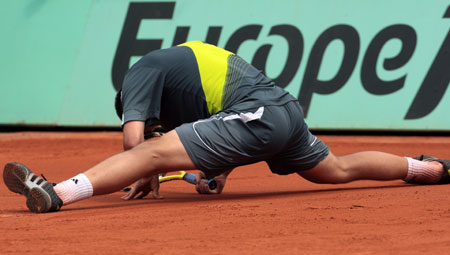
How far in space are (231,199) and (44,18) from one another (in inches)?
206

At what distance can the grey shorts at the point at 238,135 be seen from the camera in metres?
3.98

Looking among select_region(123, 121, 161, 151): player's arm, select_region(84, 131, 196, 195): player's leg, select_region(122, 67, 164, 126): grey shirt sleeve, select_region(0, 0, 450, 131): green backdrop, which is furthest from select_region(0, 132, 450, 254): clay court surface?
select_region(0, 0, 450, 131): green backdrop

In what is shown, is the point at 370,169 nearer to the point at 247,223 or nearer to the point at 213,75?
the point at 213,75

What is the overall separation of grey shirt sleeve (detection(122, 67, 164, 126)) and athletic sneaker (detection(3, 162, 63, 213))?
0.55 meters

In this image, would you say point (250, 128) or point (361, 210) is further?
point (250, 128)

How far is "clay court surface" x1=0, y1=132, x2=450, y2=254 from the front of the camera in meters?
2.96

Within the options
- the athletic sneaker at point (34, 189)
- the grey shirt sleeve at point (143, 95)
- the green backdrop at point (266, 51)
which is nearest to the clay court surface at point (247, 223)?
the athletic sneaker at point (34, 189)

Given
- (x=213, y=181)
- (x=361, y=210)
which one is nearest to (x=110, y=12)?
(x=213, y=181)

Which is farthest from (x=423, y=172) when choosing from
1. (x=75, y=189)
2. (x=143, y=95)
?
(x=75, y=189)

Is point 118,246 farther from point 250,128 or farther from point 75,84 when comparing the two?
point 75,84

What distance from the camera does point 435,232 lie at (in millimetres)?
3146

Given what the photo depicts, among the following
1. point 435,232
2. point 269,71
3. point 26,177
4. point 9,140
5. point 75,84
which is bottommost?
point 9,140

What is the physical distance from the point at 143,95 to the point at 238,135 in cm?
55

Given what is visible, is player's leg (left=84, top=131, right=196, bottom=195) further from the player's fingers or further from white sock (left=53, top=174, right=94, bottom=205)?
the player's fingers
